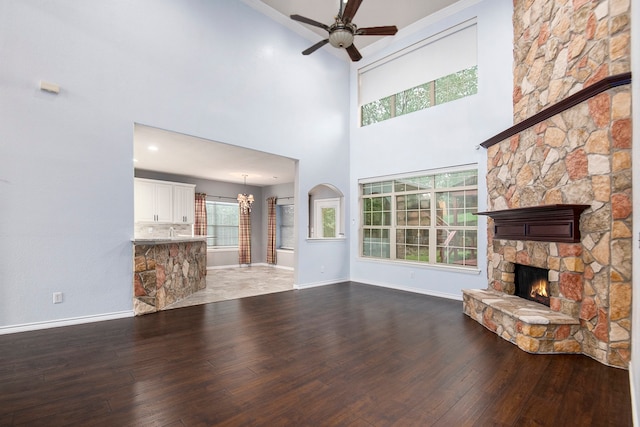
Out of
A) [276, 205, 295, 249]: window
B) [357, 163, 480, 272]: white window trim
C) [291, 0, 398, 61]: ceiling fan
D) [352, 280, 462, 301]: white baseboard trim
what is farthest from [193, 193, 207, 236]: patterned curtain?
[291, 0, 398, 61]: ceiling fan

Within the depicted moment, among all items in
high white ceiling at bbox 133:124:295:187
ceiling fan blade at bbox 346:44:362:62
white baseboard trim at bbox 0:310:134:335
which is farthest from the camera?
high white ceiling at bbox 133:124:295:187

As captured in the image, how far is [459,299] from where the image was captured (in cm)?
515

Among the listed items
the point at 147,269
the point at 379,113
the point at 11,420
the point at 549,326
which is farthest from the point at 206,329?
the point at 379,113

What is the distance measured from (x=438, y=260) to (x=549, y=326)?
2658 millimetres

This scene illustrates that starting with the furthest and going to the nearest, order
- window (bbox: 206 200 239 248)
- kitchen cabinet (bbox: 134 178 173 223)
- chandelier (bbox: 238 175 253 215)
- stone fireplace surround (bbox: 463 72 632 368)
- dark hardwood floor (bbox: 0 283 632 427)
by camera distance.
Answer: window (bbox: 206 200 239 248)
chandelier (bbox: 238 175 253 215)
kitchen cabinet (bbox: 134 178 173 223)
stone fireplace surround (bbox: 463 72 632 368)
dark hardwood floor (bbox: 0 283 632 427)

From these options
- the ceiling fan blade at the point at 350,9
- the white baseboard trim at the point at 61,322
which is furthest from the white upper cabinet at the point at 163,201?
the ceiling fan blade at the point at 350,9

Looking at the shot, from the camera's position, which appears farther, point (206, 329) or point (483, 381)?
point (206, 329)

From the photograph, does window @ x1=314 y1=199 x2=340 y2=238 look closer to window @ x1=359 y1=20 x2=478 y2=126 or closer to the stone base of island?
window @ x1=359 y1=20 x2=478 y2=126

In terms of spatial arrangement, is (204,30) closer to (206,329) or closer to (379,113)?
(379,113)

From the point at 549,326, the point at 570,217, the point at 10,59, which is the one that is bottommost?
the point at 549,326

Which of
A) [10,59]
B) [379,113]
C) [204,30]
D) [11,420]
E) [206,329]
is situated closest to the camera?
[11,420]

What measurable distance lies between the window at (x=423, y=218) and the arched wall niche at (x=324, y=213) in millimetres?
1167

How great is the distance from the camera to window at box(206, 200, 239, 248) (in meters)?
9.49

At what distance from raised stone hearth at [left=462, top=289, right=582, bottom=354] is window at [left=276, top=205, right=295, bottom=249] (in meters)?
7.11
